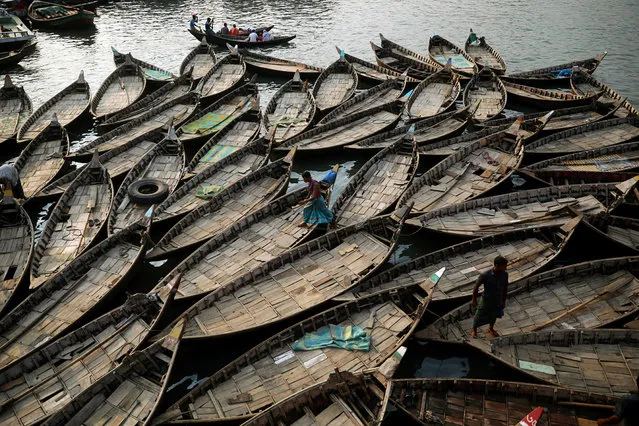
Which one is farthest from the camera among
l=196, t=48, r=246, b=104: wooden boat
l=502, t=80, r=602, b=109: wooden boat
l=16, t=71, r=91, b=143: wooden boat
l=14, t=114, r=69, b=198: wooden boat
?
l=196, t=48, r=246, b=104: wooden boat

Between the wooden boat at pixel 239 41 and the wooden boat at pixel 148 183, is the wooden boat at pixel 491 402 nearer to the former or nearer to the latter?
the wooden boat at pixel 148 183

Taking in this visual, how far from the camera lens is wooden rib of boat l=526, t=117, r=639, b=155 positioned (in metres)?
21.6

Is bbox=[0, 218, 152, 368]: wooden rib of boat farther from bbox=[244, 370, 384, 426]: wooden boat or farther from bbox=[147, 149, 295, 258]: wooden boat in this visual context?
bbox=[244, 370, 384, 426]: wooden boat

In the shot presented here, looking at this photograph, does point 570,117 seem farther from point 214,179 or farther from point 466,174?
point 214,179

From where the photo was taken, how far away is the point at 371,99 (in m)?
27.0

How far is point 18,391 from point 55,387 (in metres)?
0.79

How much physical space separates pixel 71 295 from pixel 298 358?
6.86m

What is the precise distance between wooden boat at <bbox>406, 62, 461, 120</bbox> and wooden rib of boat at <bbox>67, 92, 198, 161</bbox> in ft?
37.2

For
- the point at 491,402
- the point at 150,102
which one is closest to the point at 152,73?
the point at 150,102

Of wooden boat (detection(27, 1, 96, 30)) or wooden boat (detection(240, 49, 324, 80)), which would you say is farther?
wooden boat (detection(27, 1, 96, 30))

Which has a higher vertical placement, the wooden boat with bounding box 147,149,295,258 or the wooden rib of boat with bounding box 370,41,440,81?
the wooden rib of boat with bounding box 370,41,440,81

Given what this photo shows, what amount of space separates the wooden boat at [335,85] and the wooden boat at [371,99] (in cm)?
64

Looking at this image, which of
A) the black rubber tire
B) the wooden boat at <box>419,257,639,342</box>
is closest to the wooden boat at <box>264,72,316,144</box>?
the black rubber tire

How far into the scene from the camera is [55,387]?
1159 centimetres
